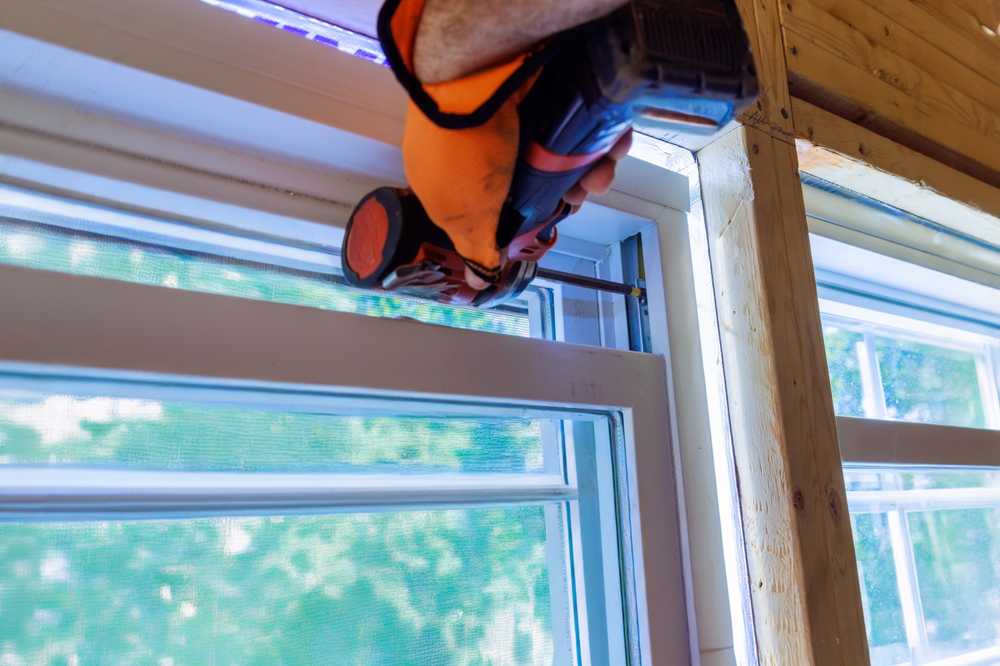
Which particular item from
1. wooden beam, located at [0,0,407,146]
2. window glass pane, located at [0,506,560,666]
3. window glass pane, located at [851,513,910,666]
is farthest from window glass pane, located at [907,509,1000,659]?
wooden beam, located at [0,0,407,146]

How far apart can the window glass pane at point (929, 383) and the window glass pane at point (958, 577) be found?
0.92 feet

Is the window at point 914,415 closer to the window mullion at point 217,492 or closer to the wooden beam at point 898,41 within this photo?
the wooden beam at point 898,41

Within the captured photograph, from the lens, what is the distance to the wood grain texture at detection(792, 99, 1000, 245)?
1.18 meters

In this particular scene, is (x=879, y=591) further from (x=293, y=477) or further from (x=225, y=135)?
(x=225, y=135)

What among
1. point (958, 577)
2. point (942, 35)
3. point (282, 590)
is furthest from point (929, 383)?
point (282, 590)

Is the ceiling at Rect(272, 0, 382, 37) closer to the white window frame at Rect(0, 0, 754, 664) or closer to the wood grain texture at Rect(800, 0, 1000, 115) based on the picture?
the white window frame at Rect(0, 0, 754, 664)

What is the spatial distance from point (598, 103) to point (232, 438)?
20.9 inches

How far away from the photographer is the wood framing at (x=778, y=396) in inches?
35.9

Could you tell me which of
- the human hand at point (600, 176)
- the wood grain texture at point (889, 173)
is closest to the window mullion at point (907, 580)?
the wood grain texture at point (889, 173)

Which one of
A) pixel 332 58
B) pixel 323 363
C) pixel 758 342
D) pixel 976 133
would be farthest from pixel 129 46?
pixel 976 133

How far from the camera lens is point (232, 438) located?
0.75 m

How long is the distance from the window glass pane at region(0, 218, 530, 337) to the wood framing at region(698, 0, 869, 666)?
0.42 m

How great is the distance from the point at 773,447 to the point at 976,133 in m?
1.03

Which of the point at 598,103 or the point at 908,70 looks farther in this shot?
the point at 908,70
